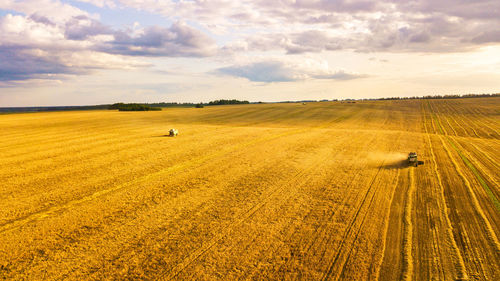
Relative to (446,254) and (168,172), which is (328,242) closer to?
(446,254)

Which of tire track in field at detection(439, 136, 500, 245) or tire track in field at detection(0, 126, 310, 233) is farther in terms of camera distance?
tire track in field at detection(0, 126, 310, 233)

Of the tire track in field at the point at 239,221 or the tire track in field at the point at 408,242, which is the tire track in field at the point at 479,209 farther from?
the tire track in field at the point at 239,221

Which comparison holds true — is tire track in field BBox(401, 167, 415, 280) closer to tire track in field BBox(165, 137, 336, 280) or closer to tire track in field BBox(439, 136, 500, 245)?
tire track in field BBox(439, 136, 500, 245)

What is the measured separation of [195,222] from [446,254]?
5.30m

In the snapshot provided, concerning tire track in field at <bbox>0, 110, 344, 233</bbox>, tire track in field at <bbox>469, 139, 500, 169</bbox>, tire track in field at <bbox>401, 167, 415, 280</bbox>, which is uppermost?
tire track in field at <bbox>0, 110, 344, 233</bbox>

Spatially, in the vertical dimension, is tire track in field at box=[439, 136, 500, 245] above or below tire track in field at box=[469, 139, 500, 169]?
below

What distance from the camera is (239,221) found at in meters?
6.50

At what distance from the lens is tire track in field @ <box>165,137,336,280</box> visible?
4.76m

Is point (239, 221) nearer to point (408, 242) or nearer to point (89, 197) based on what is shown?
point (408, 242)

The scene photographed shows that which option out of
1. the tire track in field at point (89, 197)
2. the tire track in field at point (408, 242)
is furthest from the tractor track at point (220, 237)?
the tire track in field at point (89, 197)

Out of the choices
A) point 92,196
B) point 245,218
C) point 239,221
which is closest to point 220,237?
point 239,221

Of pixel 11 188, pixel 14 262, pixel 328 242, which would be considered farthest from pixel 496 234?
pixel 11 188

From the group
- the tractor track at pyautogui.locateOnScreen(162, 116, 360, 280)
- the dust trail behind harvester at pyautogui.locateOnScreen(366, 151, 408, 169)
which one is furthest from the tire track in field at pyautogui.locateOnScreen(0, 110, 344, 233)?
the dust trail behind harvester at pyautogui.locateOnScreen(366, 151, 408, 169)

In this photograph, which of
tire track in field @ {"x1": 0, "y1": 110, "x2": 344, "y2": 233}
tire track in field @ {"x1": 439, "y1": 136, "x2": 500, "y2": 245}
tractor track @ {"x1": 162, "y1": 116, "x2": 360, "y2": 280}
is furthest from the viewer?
tire track in field @ {"x1": 0, "y1": 110, "x2": 344, "y2": 233}
